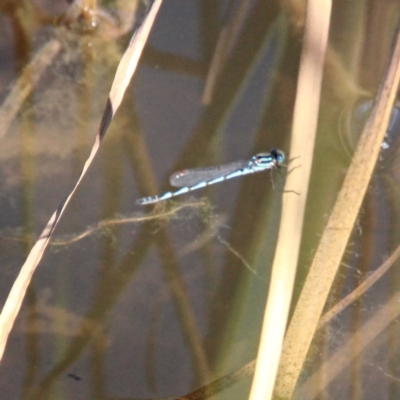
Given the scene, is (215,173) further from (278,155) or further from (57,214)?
(57,214)

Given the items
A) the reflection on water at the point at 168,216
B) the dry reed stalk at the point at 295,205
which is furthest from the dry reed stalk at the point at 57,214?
the reflection on water at the point at 168,216

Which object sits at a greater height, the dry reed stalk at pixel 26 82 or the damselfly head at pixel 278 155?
the dry reed stalk at pixel 26 82

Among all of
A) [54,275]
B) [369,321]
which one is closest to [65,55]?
[54,275]

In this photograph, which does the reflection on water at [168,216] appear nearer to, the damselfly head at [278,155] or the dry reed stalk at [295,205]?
the damselfly head at [278,155]

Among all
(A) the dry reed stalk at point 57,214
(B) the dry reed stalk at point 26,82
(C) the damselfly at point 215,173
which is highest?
(B) the dry reed stalk at point 26,82

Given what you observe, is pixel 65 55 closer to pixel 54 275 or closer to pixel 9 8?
pixel 9 8

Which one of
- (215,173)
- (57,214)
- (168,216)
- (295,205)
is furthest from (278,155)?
(57,214)

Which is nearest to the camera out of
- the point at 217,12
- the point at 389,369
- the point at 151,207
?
the point at 389,369
